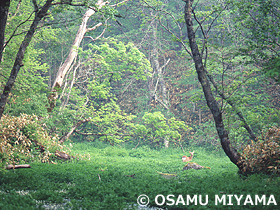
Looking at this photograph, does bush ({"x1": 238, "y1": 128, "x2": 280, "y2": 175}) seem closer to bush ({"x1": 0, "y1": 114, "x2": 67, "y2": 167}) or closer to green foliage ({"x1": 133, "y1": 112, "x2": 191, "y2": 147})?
bush ({"x1": 0, "y1": 114, "x2": 67, "y2": 167})

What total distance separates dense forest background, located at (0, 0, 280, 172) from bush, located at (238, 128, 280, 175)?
21.4 inches

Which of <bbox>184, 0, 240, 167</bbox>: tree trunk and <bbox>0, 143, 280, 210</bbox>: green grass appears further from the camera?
<bbox>184, 0, 240, 167</bbox>: tree trunk

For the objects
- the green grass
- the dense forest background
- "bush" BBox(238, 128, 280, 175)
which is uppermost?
the dense forest background

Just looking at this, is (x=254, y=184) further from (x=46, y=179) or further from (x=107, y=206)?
(x=46, y=179)

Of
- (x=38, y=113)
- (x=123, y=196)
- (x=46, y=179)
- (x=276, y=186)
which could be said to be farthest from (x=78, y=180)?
(x=38, y=113)

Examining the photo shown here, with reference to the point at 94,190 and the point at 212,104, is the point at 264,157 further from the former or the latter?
the point at 94,190

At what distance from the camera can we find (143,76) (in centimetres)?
1762

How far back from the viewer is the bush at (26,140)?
9406mm

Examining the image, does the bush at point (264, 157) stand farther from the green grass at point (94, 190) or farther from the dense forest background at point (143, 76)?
the dense forest background at point (143, 76)

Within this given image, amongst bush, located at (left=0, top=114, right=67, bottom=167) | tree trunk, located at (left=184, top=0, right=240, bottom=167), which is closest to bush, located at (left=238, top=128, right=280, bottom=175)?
tree trunk, located at (left=184, top=0, right=240, bottom=167)

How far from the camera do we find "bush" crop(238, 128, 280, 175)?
6621 millimetres

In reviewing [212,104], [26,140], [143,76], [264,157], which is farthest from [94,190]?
[143,76]

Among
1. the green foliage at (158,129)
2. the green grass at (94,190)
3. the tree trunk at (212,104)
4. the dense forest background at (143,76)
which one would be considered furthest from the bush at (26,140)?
the green foliage at (158,129)

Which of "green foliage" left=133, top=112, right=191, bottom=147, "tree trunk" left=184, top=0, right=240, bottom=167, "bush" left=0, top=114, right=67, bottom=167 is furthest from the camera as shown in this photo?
"green foliage" left=133, top=112, right=191, bottom=147
